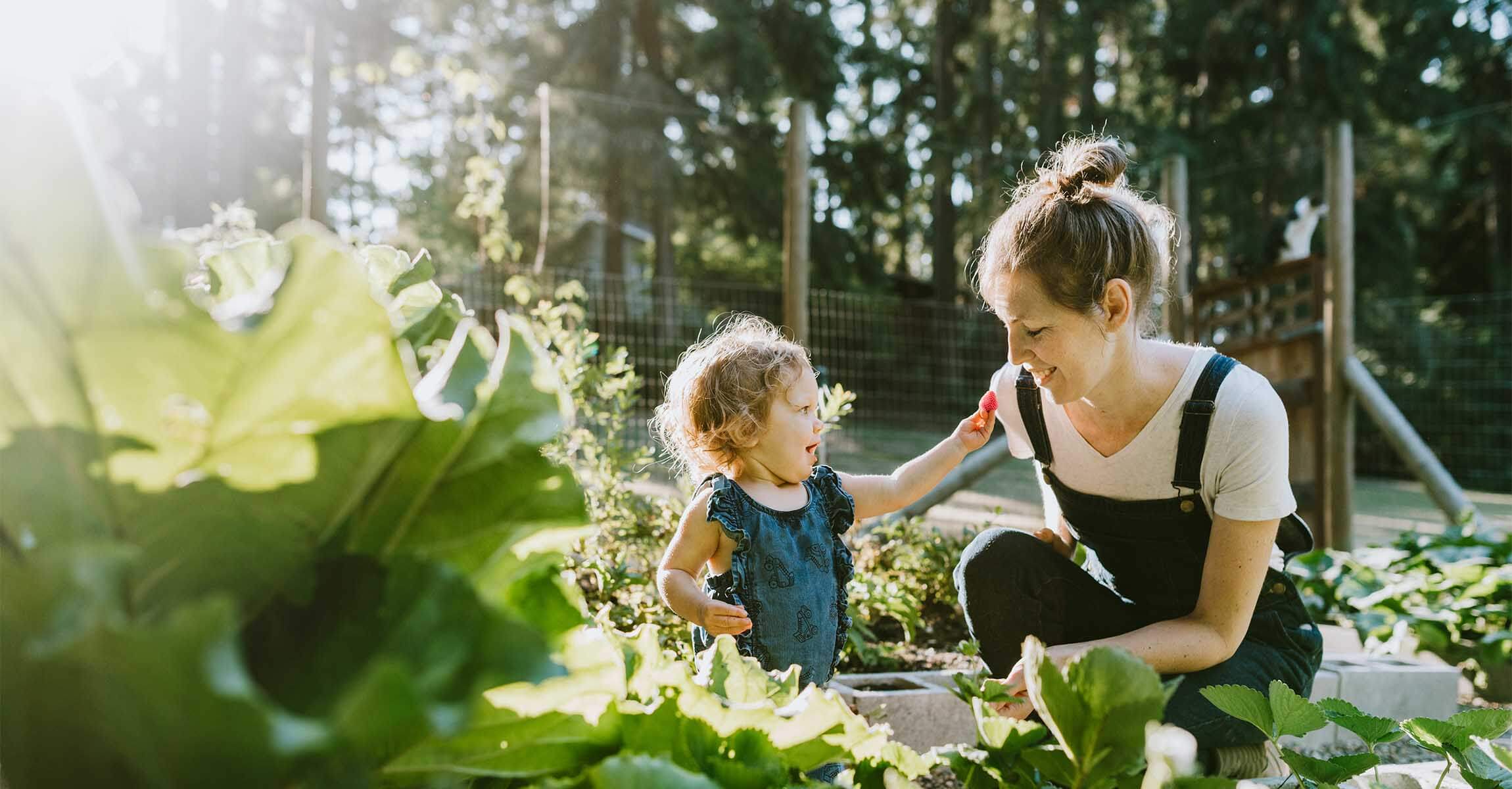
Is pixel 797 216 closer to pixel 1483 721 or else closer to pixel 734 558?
pixel 734 558

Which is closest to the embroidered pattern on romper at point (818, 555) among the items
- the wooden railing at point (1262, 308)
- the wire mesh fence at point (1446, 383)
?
the wooden railing at point (1262, 308)

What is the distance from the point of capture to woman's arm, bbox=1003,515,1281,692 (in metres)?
1.76

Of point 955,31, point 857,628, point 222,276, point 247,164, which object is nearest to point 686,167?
point 955,31

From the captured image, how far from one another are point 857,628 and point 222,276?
268 centimetres

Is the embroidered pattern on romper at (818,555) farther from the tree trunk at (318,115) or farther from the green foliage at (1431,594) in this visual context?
the tree trunk at (318,115)

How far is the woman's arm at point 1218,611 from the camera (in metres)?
1.76

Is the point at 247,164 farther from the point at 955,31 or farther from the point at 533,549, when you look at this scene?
the point at 533,549

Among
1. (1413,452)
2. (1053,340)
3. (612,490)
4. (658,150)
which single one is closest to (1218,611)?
(1053,340)

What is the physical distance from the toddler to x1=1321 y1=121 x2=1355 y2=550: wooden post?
13.0ft

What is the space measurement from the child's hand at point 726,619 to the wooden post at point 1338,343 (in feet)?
15.4

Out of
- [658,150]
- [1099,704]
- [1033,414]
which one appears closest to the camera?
[1099,704]

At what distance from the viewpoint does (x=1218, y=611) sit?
182 centimetres

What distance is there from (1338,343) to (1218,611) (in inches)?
180

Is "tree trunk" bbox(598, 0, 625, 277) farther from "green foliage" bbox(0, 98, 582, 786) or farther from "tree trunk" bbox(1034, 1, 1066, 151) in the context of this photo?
"green foliage" bbox(0, 98, 582, 786)
